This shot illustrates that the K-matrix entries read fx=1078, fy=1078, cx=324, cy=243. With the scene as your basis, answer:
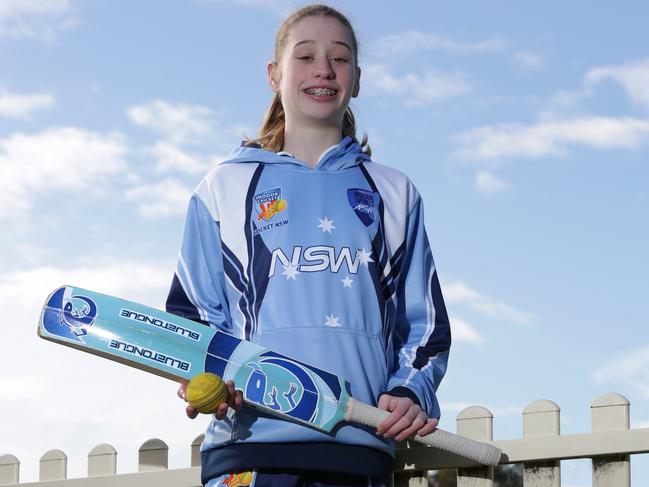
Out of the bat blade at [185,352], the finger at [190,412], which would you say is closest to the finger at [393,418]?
the bat blade at [185,352]

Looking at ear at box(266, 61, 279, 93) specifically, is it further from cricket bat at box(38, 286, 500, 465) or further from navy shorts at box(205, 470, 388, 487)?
navy shorts at box(205, 470, 388, 487)

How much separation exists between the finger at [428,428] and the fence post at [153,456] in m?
1.54

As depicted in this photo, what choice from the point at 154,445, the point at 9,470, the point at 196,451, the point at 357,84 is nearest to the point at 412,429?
the point at 357,84

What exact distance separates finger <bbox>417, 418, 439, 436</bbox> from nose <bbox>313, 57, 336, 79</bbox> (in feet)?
3.34

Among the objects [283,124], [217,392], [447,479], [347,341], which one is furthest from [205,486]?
[447,479]

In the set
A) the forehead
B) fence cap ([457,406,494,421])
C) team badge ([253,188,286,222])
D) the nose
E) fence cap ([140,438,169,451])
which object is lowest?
fence cap ([140,438,169,451])

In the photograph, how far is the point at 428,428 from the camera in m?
2.87

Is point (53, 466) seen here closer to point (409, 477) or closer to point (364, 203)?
point (409, 477)

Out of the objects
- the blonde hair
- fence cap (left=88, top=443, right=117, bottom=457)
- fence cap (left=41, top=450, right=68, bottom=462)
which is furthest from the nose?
fence cap (left=41, top=450, right=68, bottom=462)

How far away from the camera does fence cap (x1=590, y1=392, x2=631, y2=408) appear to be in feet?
10.9

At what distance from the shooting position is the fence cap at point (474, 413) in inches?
135

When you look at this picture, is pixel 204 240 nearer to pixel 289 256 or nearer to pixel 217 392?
pixel 289 256

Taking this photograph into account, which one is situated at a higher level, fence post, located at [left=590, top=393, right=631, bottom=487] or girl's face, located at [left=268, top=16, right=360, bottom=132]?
girl's face, located at [left=268, top=16, right=360, bottom=132]

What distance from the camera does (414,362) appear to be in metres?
2.98
